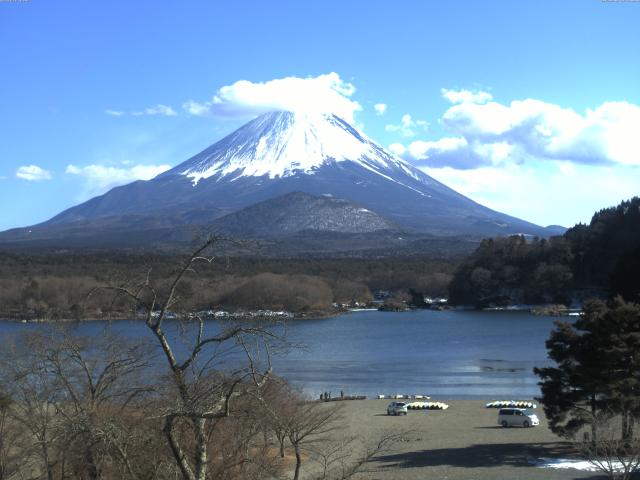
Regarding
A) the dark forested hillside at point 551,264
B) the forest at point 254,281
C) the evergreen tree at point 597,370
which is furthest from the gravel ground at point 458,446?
the dark forested hillside at point 551,264

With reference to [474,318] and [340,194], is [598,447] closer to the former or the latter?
[474,318]

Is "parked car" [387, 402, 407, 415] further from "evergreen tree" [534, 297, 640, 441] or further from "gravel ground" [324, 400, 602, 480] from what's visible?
"evergreen tree" [534, 297, 640, 441]

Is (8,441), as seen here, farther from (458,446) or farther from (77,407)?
(458,446)

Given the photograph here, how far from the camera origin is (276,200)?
13612 cm

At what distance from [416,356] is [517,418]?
1669 centimetres

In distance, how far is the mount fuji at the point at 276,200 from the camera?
417ft

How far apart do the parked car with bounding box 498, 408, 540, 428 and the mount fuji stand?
9080cm

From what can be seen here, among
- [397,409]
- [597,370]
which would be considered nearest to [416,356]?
[397,409]

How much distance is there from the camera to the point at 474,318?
54.6 metres

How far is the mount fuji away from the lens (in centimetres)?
12718

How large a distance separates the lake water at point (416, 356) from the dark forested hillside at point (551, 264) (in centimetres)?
813

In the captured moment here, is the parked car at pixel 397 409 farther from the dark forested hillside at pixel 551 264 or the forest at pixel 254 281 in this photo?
the dark forested hillside at pixel 551 264

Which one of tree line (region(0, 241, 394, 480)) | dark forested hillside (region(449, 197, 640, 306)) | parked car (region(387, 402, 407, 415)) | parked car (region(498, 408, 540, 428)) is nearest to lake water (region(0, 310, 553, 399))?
parked car (region(387, 402, 407, 415))

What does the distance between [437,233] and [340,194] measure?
80.2 ft
